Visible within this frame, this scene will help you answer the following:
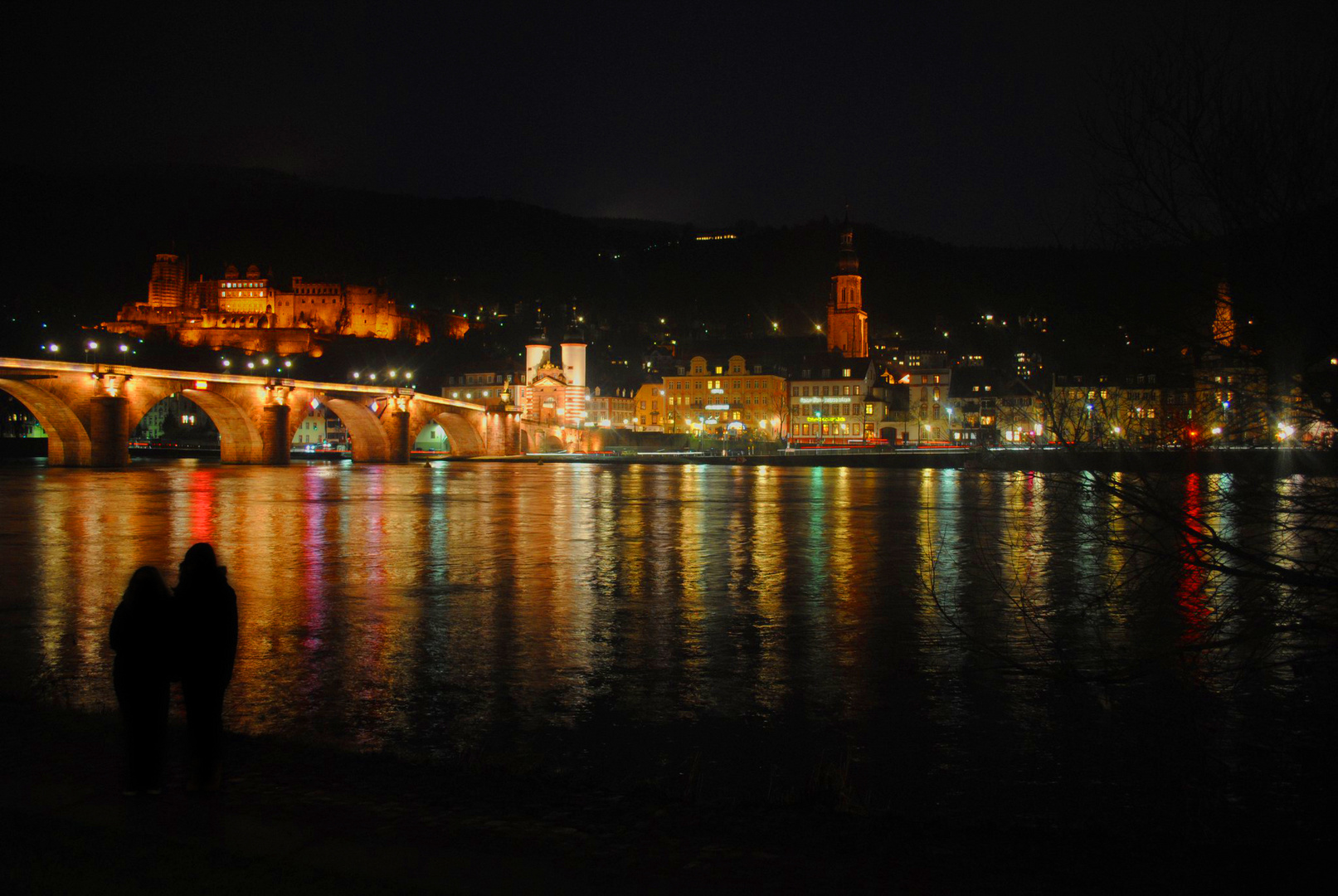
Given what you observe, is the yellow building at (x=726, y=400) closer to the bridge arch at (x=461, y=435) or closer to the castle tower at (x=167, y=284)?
the bridge arch at (x=461, y=435)

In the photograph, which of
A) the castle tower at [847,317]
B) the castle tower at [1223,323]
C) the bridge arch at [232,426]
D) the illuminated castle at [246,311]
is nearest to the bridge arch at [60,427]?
the bridge arch at [232,426]

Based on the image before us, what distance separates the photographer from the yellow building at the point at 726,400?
386 feet

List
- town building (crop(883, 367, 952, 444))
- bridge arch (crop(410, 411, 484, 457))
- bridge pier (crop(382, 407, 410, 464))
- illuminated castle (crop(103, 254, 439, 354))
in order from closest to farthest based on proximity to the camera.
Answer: bridge pier (crop(382, 407, 410, 464)) < bridge arch (crop(410, 411, 484, 457)) < town building (crop(883, 367, 952, 444)) < illuminated castle (crop(103, 254, 439, 354))

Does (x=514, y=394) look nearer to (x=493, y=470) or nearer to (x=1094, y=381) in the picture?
(x=493, y=470)

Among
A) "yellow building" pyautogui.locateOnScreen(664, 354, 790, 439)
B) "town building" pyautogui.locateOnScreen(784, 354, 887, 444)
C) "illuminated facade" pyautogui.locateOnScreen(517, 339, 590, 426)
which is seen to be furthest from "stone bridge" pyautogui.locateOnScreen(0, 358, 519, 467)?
"town building" pyautogui.locateOnScreen(784, 354, 887, 444)

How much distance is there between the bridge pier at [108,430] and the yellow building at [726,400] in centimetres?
6779

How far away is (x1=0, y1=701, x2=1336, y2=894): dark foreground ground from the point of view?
427cm

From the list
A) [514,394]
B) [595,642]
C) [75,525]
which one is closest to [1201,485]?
[595,642]

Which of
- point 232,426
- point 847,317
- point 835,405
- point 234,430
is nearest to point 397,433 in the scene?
point 234,430

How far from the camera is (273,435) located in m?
73.3

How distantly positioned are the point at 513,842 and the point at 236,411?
7471 cm

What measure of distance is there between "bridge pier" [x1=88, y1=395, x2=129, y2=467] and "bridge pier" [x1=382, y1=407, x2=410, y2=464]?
87.4 feet

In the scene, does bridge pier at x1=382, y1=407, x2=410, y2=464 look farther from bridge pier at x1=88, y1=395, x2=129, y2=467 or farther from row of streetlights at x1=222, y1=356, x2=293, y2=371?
row of streetlights at x1=222, y1=356, x2=293, y2=371

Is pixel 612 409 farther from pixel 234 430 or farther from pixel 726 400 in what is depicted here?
pixel 234 430
